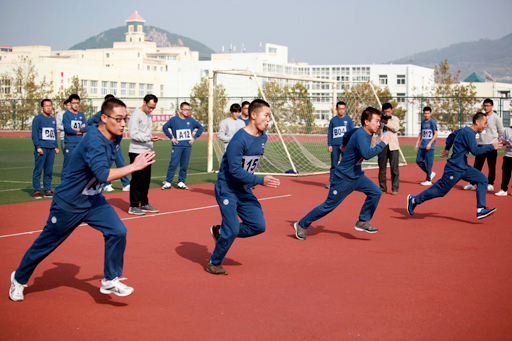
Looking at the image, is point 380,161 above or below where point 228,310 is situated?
above

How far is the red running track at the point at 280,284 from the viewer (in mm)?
4480

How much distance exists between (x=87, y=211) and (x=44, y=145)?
7.46 m

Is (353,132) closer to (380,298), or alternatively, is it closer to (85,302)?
(380,298)

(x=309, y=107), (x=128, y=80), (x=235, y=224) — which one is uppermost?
(x=128, y=80)

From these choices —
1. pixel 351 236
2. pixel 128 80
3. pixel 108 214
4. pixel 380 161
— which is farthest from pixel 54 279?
pixel 128 80

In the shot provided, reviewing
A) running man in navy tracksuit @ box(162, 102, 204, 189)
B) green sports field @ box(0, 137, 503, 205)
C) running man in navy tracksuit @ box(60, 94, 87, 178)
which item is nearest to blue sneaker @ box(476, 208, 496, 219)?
running man in navy tracksuit @ box(162, 102, 204, 189)

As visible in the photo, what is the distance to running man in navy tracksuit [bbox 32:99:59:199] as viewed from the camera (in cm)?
1158

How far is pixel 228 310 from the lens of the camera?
193 inches

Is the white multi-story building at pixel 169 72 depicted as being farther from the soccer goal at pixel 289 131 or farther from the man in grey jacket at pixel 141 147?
the man in grey jacket at pixel 141 147

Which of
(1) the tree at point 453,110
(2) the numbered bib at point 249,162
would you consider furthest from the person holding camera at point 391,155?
(1) the tree at point 453,110

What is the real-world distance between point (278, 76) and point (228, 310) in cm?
1354

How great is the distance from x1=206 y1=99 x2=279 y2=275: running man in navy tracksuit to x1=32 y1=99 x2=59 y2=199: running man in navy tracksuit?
7.04 m

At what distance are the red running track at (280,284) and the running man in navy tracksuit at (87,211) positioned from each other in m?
0.30

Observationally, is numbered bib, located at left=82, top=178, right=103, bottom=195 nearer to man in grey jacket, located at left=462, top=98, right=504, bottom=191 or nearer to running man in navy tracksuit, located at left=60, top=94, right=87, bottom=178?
running man in navy tracksuit, located at left=60, top=94, right=87, bottom=178
